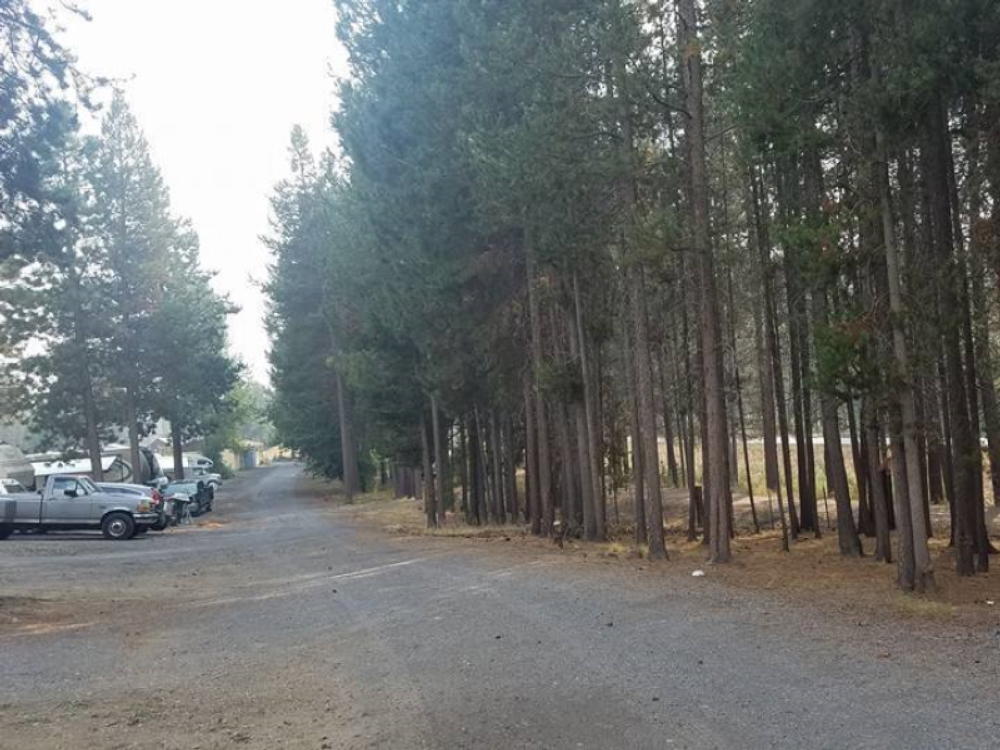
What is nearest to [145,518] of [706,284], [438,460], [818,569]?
[438,460]

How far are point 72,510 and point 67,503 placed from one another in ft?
0.82

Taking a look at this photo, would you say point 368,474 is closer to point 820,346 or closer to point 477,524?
point 477,524

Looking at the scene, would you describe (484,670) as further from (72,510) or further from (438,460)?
(72,510)

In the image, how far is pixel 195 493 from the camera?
1660 inches

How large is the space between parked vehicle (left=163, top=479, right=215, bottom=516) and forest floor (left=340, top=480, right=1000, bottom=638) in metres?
17.1

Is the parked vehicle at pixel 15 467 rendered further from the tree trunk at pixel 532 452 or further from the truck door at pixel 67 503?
the tree trunk at pixel 532 452

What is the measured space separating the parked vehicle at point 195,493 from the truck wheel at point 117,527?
9470 mm

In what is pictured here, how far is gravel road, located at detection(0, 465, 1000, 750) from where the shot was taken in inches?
234

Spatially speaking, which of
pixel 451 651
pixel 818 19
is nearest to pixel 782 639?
pixel 451 651

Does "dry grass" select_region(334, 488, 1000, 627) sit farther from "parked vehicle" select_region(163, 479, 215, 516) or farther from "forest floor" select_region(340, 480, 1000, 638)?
"parked vehicle" select_region(163, 479, 215, 516)

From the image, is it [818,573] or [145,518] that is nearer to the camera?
[818,573]

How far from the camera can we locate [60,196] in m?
14.7

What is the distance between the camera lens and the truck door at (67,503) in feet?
89.2

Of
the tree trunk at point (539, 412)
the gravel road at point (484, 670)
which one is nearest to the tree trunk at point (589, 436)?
the tree trunk at point (539, 412)
